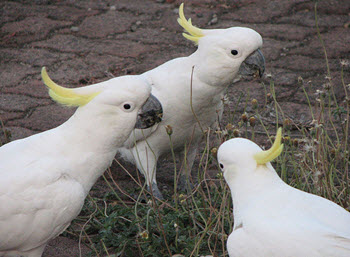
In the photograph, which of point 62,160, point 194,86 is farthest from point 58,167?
point 194,86

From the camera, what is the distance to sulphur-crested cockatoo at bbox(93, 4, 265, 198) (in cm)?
246

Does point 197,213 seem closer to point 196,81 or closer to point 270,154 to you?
point 196,81

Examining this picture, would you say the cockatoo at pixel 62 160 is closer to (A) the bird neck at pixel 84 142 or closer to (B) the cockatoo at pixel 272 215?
(A) the bird neck at pixel 84 142

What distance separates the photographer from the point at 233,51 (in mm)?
2447

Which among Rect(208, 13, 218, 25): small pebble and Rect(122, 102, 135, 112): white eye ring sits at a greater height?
Rect(122, 102, 135, 112): white eye ring

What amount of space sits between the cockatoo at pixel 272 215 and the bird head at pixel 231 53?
2.14 feet

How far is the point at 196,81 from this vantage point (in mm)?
2564

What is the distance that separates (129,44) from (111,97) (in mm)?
2281

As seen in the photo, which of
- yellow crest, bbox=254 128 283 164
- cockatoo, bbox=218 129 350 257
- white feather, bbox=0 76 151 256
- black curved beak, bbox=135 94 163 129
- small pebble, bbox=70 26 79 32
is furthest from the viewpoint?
small pebble, bbox=70 26 79 32

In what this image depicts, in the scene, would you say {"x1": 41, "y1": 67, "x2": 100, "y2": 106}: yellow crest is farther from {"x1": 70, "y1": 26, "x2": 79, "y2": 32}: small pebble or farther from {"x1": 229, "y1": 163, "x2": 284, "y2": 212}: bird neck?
{"x1": 70, "y1": 26, "x2": 79, "y2": 32}: small pebble

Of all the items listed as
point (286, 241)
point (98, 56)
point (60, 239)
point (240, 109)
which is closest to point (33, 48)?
point (98, 56)

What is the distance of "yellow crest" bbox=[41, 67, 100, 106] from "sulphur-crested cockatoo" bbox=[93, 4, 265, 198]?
415mm

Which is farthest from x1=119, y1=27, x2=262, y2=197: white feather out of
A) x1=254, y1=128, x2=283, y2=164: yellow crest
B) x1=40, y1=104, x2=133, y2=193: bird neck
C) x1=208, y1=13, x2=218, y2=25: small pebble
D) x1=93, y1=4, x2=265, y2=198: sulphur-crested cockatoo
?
x1=208, y1=13, x2=218, y2=25: small pebble

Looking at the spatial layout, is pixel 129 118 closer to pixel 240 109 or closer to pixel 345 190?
pixel 345 190
